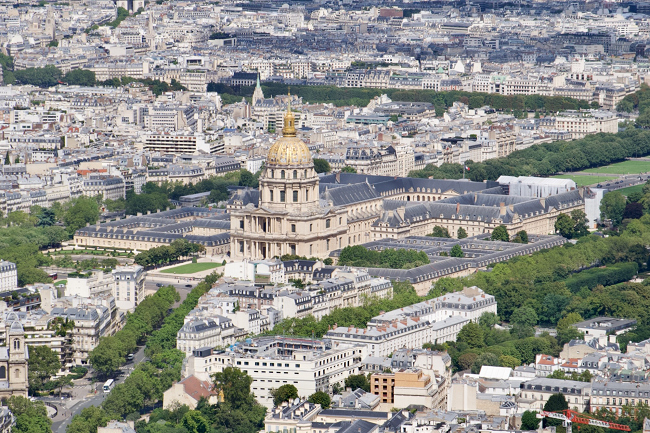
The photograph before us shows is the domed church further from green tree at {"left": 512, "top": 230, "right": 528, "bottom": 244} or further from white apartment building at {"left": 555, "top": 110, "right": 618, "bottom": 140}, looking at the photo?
white apartment building at {"left": 555, "top": 110, "right": 618, "bottom": 140}

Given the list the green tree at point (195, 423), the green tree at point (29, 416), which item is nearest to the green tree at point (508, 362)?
the green tree at point (195, 423)

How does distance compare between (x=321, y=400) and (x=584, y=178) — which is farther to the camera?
(x=584, y=178)

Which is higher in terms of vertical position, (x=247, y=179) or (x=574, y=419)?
(x=574, y=419)

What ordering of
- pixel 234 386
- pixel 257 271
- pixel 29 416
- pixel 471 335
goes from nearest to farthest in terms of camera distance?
pixel 29 416, pixel 234 386, pixel 471 335, pixel 257 271

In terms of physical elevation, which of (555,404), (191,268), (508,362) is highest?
(555,404)

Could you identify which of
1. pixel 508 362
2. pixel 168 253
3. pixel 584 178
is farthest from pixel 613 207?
pixel 508 362

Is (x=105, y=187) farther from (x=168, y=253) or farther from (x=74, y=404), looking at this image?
(x=74, y=404)

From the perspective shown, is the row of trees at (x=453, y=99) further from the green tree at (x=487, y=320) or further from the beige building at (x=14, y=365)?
the beige building at (x=14, y=365)
